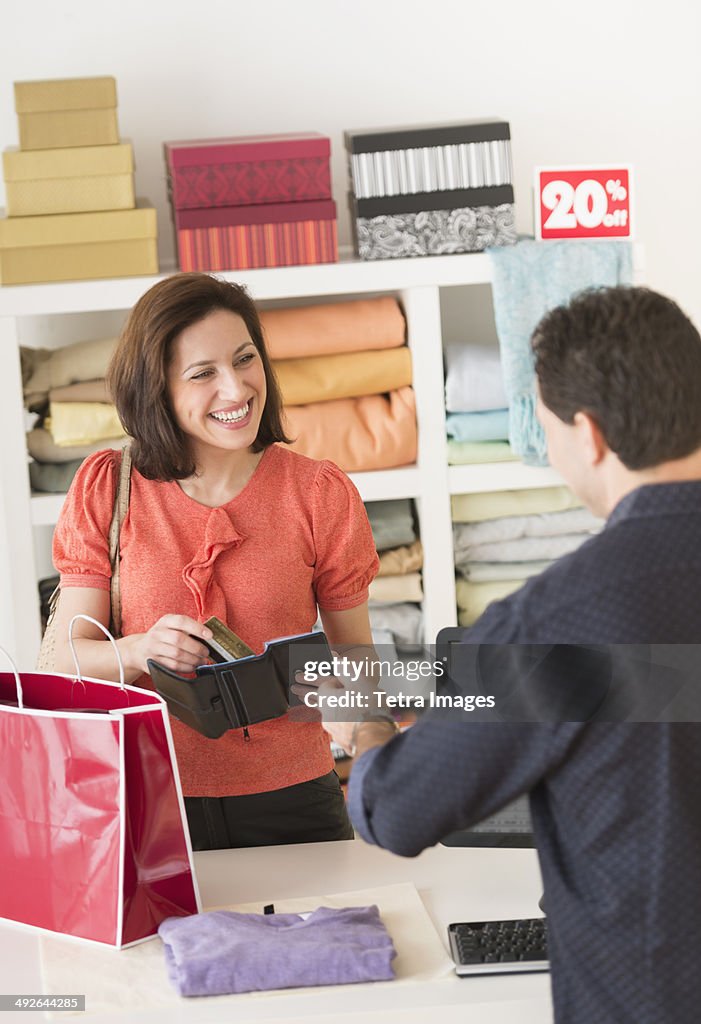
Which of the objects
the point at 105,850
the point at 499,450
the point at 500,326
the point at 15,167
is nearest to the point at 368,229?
the point at 500,326

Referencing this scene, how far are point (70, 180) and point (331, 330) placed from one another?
61 centimetres

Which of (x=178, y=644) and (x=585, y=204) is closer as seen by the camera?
(x=178, y=644)

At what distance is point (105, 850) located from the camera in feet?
4.57

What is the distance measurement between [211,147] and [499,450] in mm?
872

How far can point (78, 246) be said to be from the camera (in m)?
2.49

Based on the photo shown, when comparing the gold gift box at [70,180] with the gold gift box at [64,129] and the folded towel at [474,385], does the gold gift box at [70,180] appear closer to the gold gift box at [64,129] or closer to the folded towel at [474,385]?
the gold gift box at [64,129]

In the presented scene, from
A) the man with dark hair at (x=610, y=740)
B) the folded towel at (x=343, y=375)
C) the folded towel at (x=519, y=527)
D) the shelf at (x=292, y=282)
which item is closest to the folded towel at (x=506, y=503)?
the folded towel at (x=519, y=527)

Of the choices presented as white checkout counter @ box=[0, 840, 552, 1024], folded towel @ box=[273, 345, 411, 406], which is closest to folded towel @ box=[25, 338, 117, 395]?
folded towel @ box=[273, 345, 411, 406]

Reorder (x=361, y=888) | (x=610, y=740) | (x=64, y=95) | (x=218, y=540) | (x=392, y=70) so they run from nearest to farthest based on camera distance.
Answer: (x=610, y=740), (x=361, y=888), (x=218, y=540), (x=64, y=95), (x=392, y=70)

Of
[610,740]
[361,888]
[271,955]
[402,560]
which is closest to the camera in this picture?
[610,740]

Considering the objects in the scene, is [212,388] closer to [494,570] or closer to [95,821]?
[95,821]

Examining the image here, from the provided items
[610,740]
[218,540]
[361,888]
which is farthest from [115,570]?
[610,740]

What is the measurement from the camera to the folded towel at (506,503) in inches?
106

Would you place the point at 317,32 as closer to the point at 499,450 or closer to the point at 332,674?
the point at 499,450
